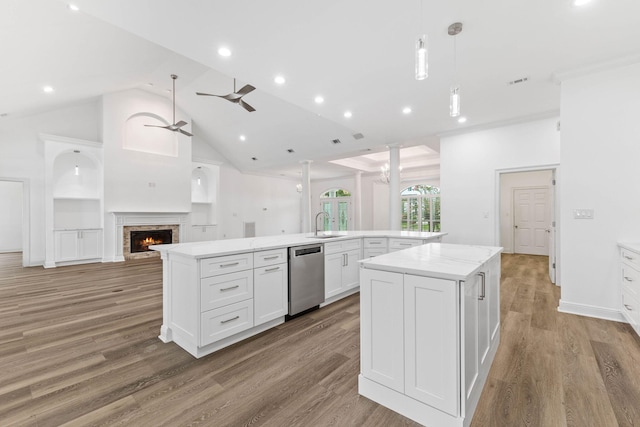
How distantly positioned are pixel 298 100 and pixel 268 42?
4.73 feet

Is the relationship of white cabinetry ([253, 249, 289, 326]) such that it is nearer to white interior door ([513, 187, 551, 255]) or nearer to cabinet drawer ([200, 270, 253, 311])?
cabinet drawer ([200, 270, 253, 311])

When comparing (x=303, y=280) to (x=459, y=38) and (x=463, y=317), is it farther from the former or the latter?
(x=459, y=38)

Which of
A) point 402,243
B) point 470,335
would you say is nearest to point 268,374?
point 470,335

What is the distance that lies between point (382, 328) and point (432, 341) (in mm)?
294

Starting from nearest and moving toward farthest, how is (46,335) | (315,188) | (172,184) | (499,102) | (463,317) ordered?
(463,317)
(46,335)
(499,102)
(172,184)
(315,188)

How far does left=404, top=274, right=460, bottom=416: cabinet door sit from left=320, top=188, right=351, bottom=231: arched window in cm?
1009

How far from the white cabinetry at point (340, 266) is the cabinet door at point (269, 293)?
681 millimetres

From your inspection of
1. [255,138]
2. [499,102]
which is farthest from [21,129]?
[499,102]

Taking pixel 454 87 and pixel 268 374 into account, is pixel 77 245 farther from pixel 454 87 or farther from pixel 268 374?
pixel 454 87

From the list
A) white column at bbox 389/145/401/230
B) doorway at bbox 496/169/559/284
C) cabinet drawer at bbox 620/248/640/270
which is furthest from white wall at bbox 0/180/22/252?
doorway at bbox 496/169/559/284

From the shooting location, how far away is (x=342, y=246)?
3678mm

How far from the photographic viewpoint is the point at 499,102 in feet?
13.7

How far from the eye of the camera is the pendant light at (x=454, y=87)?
81.2 inches

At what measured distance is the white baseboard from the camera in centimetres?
293
